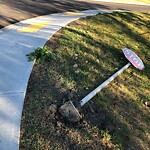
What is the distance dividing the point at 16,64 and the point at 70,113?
268cm

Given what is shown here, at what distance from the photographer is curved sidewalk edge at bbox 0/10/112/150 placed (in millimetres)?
6438

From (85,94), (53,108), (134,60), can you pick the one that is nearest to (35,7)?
(134,60)

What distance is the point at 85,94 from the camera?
839 cm

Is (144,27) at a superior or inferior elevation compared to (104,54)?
inferior

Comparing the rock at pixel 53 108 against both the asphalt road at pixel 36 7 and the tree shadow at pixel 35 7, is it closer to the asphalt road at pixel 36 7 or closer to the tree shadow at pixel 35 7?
the asphalt road at pixel 36 7

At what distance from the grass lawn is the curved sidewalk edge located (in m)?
0.20

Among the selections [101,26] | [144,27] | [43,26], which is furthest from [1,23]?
[144,27]

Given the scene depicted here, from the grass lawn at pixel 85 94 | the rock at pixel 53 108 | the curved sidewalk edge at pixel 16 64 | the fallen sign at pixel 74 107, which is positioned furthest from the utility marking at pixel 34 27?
the rock at pixel 53 108

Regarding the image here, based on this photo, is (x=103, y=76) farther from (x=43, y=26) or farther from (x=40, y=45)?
(x=43, y=26)

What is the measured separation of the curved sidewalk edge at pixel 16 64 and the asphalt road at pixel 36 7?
632 millimetres

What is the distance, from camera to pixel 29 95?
7605 mm

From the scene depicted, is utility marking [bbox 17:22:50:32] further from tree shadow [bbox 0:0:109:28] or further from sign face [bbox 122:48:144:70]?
sign face [bbox 122:48:144:70]

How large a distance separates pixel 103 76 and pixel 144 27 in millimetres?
8129

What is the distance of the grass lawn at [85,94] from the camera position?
6.71 metres
